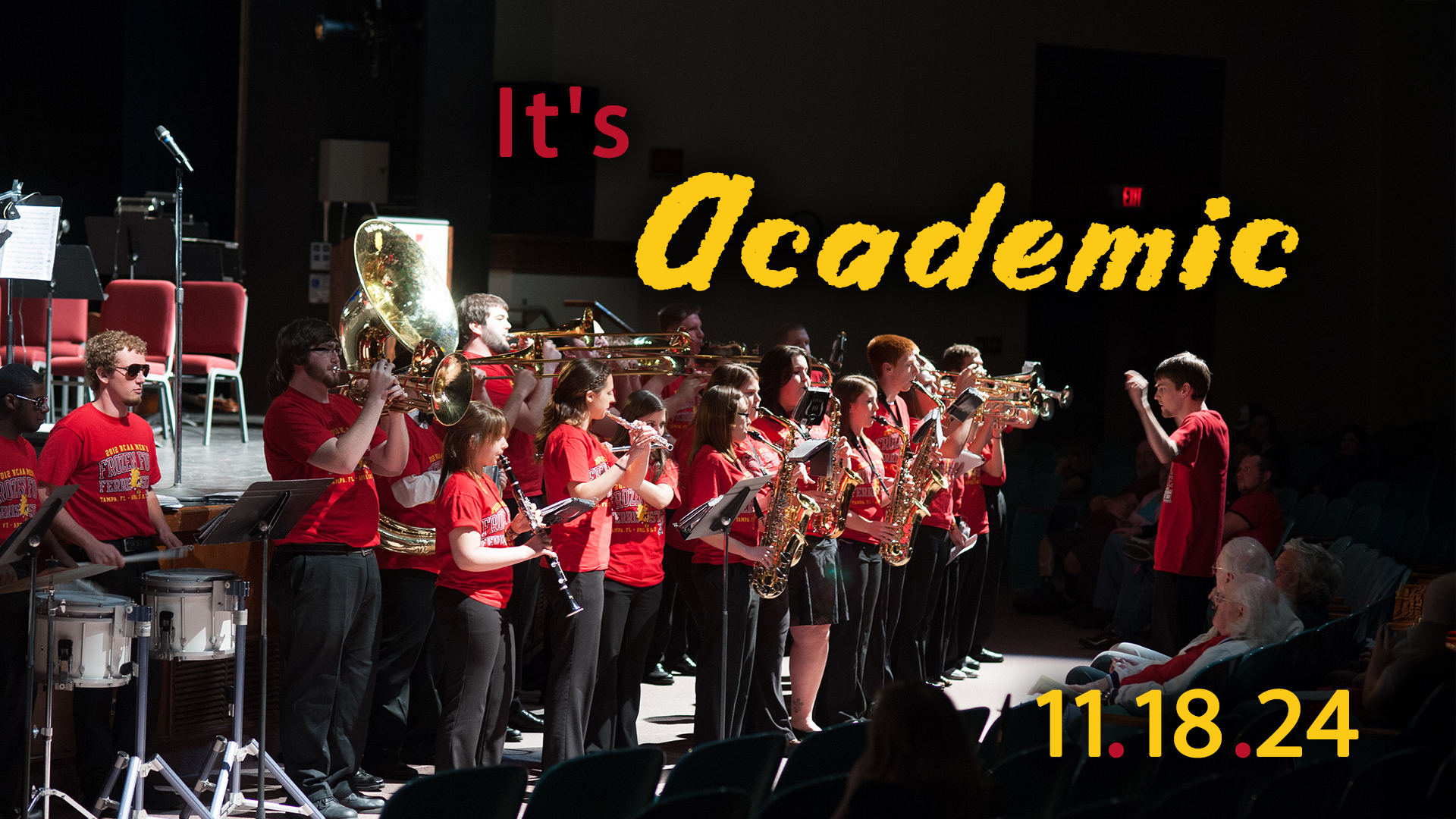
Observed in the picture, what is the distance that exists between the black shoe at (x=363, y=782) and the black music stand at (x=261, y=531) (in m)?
0.34

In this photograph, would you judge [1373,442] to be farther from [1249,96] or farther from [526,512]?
[526,512]

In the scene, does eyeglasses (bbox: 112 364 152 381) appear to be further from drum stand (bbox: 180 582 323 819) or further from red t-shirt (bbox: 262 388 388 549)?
drum stand (bbox: 180 582 323 819)

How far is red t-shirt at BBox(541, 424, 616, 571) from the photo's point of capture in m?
4.10

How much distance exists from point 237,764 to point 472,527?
0.94 m

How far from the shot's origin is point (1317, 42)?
11.9 meters

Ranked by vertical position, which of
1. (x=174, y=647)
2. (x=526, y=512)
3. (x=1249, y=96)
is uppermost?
(x=1249, y=96)

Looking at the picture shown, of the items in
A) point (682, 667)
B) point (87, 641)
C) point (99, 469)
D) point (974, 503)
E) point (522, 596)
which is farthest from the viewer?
point (682, 667)

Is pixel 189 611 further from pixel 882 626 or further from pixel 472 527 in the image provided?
pixel 882 626

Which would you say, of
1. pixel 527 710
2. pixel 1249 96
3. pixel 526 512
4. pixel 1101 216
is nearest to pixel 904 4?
pixel 1101 216

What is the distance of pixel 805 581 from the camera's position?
16.0 feet

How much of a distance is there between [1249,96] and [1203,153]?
0.68 m

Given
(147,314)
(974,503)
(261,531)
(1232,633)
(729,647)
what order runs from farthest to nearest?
(147,314), (974,503), (729,647), (1232,633), (261,531)

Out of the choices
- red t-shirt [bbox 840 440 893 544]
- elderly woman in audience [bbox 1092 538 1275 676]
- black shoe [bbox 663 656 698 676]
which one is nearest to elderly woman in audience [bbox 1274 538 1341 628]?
elderly woman in audience [bbox 1092 538 1275 676]

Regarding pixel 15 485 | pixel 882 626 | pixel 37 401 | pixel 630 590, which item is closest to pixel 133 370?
pixel 37 401
